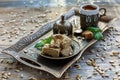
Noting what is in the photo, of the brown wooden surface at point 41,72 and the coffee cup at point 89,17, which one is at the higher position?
the coffee cup at point 89,17


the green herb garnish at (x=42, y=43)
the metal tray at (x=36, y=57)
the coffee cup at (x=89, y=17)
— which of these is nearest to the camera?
the metal tray at (x=36, y=57)

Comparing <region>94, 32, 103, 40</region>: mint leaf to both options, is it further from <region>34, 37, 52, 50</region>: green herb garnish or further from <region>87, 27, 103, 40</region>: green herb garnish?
<region>34, 37, 52, 50</region>: green herb garnish

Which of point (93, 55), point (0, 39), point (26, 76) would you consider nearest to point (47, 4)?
point (0, 39)

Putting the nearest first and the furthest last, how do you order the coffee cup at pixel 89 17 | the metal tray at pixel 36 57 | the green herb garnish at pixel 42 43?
the metal tray at pixel 36 57 < the green herb garnish at pixel 42 43 < the coffee cup at pixel 89 17

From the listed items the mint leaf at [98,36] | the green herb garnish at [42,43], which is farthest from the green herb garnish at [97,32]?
the green herb garnish at [42,43]

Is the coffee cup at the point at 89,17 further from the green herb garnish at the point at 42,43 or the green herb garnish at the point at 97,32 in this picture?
the green herb garnish at the point at 42,43

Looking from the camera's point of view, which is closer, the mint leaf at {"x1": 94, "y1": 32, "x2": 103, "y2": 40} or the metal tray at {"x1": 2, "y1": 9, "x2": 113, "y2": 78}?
the metal tray at {"x1": 2, "y1": 9, "x2": 113, "y2": 78}

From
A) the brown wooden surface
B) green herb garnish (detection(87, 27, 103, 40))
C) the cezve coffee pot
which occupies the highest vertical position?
the cezve coffee pot

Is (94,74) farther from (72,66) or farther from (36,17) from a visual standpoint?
(36,17)

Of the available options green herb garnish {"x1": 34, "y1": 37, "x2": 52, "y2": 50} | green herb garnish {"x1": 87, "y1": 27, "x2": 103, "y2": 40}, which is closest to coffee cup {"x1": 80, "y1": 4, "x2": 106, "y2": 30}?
green herb garnish {"x1": 87, "y1": 27, "x2": 103, "y2": 40}
